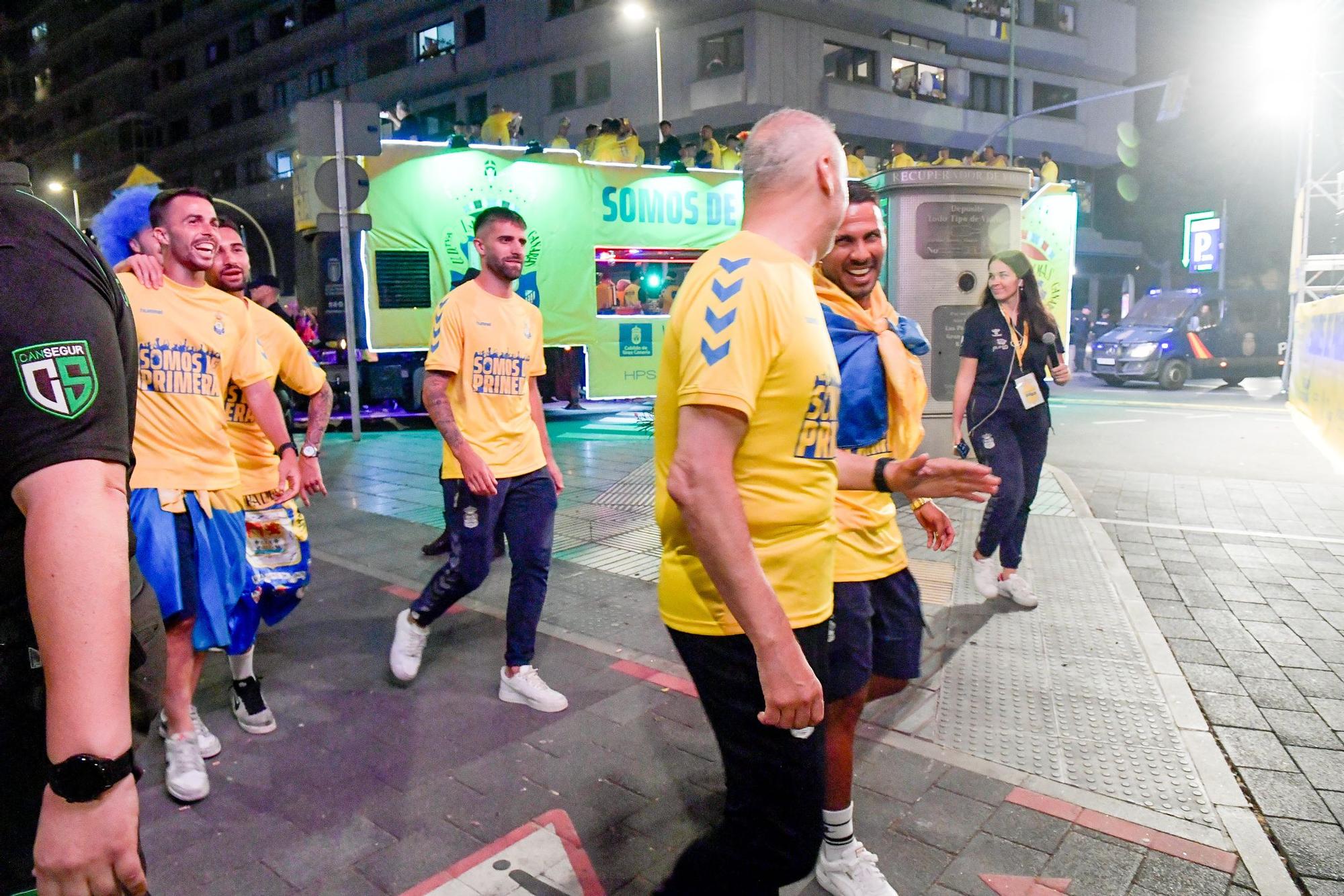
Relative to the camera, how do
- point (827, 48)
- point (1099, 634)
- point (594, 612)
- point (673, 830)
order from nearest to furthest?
point (673, 830), point (1099, 634), point (594, 612), point (827, 48)

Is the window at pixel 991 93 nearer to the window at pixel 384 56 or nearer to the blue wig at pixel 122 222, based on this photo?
the window at pixel 384 56

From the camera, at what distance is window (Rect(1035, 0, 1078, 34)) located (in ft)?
129

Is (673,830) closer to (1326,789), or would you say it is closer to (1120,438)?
(1326,789)

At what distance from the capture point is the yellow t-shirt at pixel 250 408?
3871 mm

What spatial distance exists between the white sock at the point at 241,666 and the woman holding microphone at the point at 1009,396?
381cm

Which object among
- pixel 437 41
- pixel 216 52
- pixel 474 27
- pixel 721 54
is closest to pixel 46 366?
pixel 721 54

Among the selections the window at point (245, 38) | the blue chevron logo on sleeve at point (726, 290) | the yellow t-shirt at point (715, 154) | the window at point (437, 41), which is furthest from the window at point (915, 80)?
the blue chevron logo on sleeve at point (726, 290)

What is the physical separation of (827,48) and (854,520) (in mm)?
33590

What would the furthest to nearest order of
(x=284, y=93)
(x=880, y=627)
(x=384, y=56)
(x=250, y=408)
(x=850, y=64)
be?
(x=284, y=93)
(x=384, y=56)
(x=850, y=64)
(x=250, y=408)
(x=880, y=627)

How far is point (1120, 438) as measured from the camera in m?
12.0

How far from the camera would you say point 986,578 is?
520cm

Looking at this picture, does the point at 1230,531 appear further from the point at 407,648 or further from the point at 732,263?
the point at 732,263

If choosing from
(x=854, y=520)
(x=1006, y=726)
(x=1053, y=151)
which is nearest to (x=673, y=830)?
(x=854, y=520)

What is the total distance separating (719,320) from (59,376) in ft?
3.51
